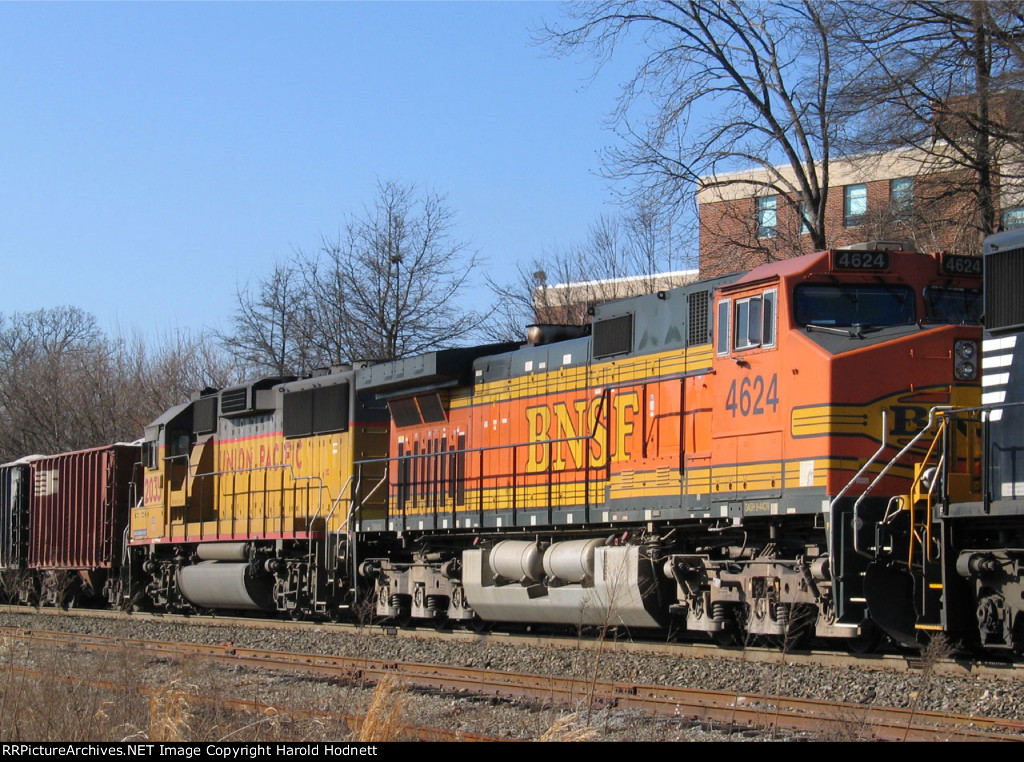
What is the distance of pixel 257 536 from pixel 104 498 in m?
6.10

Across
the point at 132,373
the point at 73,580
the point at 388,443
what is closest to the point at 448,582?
the point at 388,443

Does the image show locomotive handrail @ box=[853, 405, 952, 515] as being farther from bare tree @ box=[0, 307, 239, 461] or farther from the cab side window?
bare tree @ box=[0, 307, 239, 461]

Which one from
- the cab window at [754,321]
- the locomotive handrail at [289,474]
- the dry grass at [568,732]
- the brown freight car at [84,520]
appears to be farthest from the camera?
the brown freight car at [84,520]

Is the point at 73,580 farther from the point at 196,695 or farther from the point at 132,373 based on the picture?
the point at 132,373

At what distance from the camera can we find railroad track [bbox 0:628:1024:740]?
795cm

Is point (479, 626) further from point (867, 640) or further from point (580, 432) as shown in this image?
point (867, 640)

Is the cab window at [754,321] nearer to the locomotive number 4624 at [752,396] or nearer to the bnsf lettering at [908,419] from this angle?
the locomotive number 4624 at [752,396]

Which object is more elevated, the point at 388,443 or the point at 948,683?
the point at 388,443

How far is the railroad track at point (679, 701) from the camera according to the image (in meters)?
7.95

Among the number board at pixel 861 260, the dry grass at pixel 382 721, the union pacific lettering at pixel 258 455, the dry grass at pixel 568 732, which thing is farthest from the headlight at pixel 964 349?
the union pacific lettering at pixel 258 455

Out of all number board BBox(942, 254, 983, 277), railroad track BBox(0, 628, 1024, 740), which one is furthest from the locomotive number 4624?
railroad track BBox(0, 628, 1024, 740)

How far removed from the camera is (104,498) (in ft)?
79.3

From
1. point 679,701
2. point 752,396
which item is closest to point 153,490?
point 752,396

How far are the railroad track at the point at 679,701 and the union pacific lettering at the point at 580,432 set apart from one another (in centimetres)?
308
